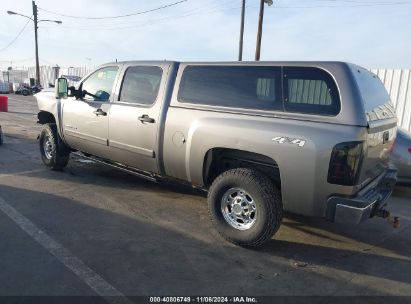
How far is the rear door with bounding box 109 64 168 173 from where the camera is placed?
5.13m

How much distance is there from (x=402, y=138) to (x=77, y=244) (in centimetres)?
589

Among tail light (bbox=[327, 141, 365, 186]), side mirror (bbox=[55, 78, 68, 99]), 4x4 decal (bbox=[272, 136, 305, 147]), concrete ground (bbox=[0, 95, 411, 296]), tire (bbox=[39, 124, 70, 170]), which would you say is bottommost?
concrete ground (bbox=[0, 95, 411, 296])

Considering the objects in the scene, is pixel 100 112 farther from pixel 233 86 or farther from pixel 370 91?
pixel 370 91

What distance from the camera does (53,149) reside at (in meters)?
7.00

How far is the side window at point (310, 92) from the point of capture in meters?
3.78

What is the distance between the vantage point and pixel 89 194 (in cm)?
586

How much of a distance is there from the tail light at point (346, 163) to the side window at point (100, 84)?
11.8 feet

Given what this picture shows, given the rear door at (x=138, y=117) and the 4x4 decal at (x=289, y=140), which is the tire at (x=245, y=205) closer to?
the 4x4 decal at (x=289, y=140)

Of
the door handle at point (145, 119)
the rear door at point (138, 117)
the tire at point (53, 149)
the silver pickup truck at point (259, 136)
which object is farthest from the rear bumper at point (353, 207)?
the tire at point (53, 149)

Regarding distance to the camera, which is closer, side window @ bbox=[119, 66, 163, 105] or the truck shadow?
the truck shadow

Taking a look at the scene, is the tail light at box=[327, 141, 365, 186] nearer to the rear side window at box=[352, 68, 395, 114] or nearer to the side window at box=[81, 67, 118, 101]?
the rear side window at box=[352, 68, 395, 114]

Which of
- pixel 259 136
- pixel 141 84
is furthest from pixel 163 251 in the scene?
pixel 141 84

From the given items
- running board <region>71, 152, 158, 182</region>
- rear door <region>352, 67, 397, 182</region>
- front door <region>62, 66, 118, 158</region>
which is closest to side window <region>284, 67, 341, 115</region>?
rear door <region>352, 67, 397, 182</region>

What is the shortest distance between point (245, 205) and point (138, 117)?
6.38ft
